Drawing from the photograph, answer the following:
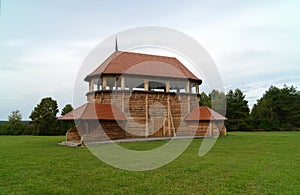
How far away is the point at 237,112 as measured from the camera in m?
44.6

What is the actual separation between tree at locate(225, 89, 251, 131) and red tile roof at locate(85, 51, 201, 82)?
23.4m

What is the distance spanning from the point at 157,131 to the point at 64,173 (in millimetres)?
13738

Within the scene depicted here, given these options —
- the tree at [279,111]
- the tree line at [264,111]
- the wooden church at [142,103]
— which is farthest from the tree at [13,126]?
the tree at [279,111]

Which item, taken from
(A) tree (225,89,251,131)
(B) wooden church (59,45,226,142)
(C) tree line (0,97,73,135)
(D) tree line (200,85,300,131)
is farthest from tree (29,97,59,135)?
(A) tree (225,89,251,131)

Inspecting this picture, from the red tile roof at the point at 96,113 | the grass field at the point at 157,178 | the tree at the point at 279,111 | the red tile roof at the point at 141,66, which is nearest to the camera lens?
the grass field at the point at 157,178

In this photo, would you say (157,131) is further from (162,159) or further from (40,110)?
(40,110)

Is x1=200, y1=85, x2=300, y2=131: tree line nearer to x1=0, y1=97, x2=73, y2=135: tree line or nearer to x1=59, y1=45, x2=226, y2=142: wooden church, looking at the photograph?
x1=59, y1=45, x2=226, y2=142: wooden church

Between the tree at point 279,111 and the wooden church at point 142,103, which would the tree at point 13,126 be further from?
the tree at point 279,111

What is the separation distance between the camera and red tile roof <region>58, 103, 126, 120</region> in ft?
55.7

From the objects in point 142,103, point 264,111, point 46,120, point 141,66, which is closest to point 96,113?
point 142,103

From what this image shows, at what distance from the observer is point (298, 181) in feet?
20.9

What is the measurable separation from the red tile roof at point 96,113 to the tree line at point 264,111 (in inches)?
993

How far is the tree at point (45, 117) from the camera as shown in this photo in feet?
116

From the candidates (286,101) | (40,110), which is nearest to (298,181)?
(40,110)
